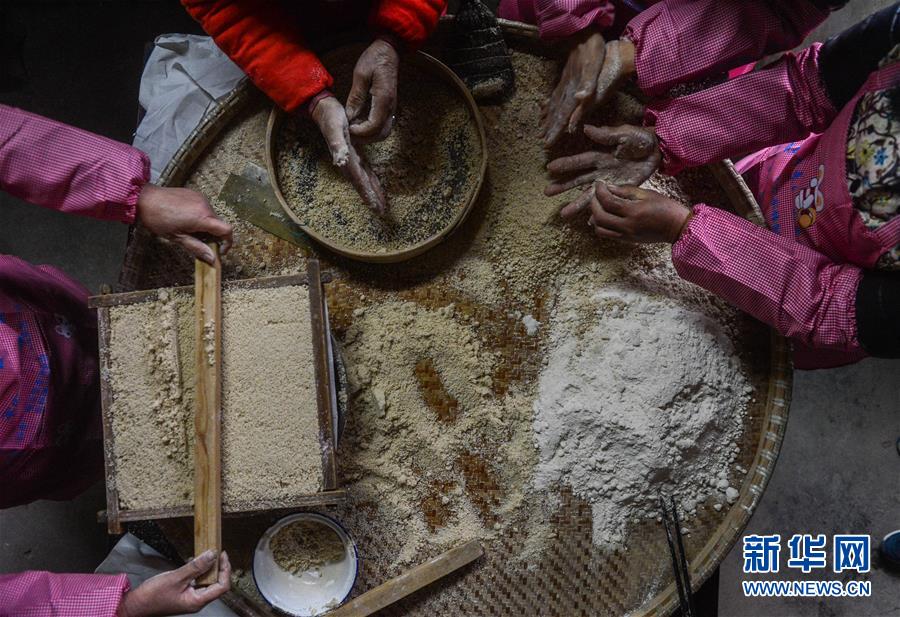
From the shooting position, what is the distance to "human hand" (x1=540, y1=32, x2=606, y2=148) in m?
1.36

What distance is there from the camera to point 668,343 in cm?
128

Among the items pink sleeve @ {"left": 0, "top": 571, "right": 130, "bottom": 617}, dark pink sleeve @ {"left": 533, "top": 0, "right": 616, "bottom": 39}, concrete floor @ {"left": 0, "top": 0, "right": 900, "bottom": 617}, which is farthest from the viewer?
concrete floor @ {"left": 0, "top": 0, "right": 900, "bottom": 617}

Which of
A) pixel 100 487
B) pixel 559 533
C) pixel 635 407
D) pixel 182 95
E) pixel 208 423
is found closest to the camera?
pixel 208 423

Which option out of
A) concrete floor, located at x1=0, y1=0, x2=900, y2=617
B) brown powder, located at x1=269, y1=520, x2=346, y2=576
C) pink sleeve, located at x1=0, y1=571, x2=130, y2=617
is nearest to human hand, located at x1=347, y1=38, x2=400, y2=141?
brown powder, located at x1=269, y1=520, x2=346, y2=576

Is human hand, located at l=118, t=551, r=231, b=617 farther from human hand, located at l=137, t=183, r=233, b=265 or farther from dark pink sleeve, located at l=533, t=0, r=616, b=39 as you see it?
dark pink sleeve, located at l=533, t=0, r=616, b=39

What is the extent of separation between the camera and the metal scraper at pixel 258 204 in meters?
1.43

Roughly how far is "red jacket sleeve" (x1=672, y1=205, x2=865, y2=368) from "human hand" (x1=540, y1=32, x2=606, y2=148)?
340 millimetres

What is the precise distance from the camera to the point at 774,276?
4.01 ft

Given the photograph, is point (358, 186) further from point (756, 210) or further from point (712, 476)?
point (712, 476)

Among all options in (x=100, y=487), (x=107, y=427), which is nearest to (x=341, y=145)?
(x=107, y=427)

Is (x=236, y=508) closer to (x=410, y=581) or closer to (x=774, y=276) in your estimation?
(x=410, y=581)

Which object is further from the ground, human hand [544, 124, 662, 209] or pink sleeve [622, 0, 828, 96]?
pink sleeve [622, 0, 828, 96]

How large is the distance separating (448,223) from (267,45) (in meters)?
0.53

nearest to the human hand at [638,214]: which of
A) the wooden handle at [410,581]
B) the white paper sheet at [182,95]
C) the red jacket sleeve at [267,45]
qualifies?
the red jacket sleeve at [267,45]
